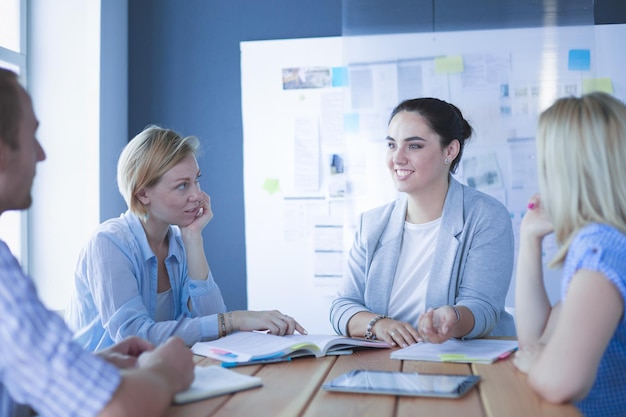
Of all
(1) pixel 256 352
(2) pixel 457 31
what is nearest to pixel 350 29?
(2) pixel 457 31

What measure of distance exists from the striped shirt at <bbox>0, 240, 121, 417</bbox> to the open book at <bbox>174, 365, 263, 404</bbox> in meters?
0.30

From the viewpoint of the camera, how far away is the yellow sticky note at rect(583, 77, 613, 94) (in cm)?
332

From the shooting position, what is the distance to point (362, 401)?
129 centimetres

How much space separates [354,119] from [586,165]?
2.22 metres

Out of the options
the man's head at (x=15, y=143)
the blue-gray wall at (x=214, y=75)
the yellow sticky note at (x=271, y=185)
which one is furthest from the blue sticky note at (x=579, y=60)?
the man's head at (x=15, y=143)

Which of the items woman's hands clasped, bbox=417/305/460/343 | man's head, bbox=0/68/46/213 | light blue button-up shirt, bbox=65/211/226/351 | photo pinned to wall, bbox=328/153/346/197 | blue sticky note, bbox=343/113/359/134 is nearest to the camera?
man's head, bbox=0/68/46/213

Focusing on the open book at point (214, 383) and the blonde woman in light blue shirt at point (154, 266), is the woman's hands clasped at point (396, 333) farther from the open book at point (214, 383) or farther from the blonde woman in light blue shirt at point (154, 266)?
the open book at point (214, 383)

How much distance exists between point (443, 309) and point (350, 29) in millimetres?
2064

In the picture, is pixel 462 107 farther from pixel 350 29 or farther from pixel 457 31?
pixel 350 29

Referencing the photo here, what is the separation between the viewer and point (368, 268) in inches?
92.5

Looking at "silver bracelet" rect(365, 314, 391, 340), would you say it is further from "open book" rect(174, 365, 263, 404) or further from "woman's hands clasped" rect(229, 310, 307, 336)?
"open book" rect(174, 365, 263, 404)

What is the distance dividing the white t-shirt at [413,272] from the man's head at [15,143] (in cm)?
144

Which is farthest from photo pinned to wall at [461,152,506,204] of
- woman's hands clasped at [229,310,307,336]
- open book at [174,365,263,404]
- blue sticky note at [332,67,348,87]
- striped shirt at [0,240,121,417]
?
striped shirt at [0,240,121,417]

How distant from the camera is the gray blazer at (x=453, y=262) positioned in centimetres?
217
